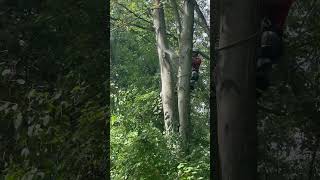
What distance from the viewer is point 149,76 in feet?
39.1

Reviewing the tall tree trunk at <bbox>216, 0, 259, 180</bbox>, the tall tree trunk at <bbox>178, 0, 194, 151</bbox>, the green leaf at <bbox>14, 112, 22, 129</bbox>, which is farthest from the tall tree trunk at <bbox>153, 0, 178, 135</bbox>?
the tall tree trunk at <bbox>216, 0, 259, 180</bbox>

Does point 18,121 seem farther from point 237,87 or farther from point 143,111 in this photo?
point 143,111

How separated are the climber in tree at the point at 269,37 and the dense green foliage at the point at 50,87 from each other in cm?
102

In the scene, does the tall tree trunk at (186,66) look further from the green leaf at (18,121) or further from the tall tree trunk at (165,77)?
the green leaf at (18,121)

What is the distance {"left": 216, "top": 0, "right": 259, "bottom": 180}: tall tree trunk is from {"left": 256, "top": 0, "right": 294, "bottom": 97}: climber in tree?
11.9 inches

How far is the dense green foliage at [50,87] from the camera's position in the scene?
2564 mm

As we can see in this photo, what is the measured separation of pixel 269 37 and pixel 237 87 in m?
0.46

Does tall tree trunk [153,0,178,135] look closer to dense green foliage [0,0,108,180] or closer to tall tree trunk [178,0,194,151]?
tall tree trunk [178,0,194,151]

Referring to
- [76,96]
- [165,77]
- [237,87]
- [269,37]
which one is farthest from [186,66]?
[237,87]

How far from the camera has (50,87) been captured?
2.60 meters

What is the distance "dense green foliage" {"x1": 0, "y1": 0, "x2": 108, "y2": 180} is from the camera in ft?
8.41

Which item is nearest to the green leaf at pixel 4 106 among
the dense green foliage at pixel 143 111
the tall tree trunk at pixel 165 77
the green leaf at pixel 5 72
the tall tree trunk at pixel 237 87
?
the green leaf at pixel 5 72

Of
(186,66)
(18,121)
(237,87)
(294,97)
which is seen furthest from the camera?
(186,66)

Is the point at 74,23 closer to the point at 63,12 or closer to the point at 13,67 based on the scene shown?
the point at 63,12
